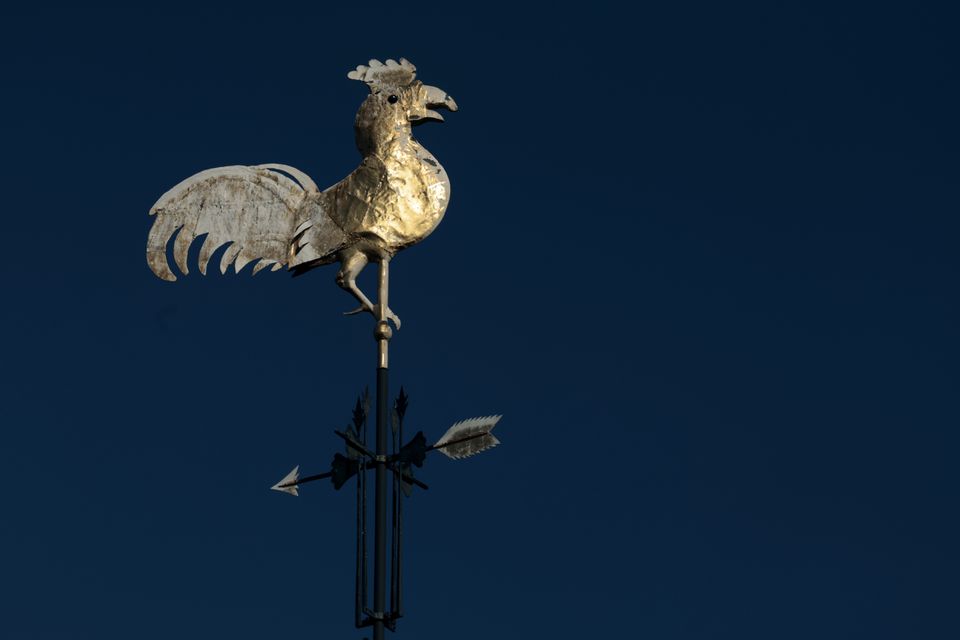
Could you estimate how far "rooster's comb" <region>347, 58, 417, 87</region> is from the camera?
41.2 feet

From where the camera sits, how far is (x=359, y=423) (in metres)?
10.9

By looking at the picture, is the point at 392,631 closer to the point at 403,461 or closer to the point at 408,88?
the point at 403,461

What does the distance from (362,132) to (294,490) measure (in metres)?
2.44

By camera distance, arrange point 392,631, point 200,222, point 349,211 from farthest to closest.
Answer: point 200,222
point 349,211
point 392,631

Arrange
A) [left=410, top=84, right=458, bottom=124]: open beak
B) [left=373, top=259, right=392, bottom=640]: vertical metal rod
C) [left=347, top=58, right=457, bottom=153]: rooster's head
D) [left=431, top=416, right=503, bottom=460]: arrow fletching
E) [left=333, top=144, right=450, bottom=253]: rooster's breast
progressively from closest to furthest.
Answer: [left=373, top=259, right=392, bottom=640]: vertical metal rod → [left=431, top=416, right=503, bottom=460]: arrow fletching → [left=333, top=144, right=450, bottom=253]: rooster's breast → [left=347, top=58, right=457, bottom=153]: rooster's head → [left=410, top=84, right=458, bottom=124]: open beak

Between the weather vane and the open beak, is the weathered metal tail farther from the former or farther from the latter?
the open beak

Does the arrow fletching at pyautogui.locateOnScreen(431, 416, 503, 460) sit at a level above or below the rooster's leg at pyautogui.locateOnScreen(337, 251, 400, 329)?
below

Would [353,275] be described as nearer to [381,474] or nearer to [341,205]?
[341,205]

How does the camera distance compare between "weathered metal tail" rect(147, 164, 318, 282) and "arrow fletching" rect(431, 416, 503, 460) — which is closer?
"arrow fletching" rect(431, 416, 503, 460)

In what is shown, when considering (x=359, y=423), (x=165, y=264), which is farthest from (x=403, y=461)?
(x=165, y=264)

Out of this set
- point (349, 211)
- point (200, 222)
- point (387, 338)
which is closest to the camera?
point (387, 338)

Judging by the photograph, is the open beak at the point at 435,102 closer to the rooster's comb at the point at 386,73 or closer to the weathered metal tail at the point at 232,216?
the rooster's comb at the point at 386,73

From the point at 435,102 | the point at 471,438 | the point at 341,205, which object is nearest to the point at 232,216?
the point at 341,205

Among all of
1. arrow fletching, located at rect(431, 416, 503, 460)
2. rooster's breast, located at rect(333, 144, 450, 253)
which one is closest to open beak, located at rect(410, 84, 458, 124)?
rooster's breast, located at rect(333, 144, 450, 253)
